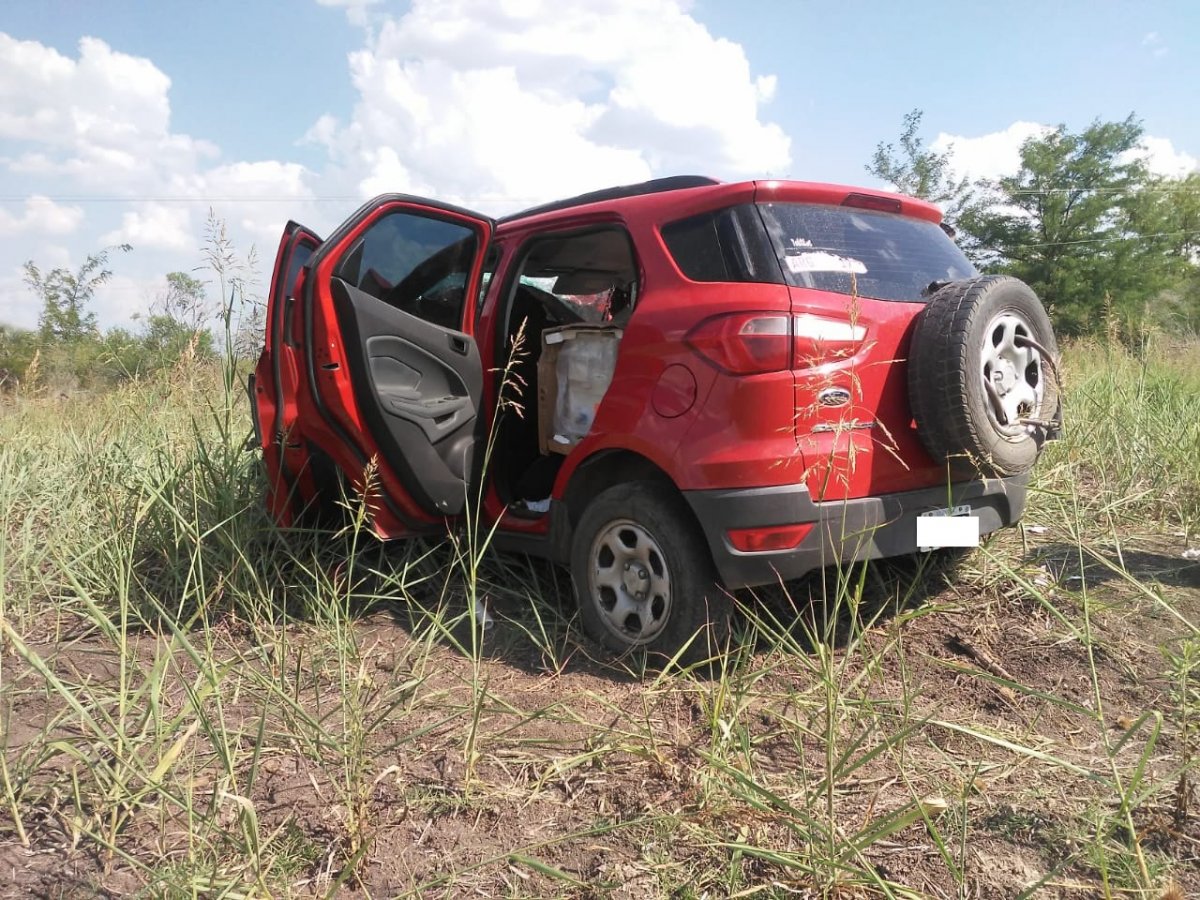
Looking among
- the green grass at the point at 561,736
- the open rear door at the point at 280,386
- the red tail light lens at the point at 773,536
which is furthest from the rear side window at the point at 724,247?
the open rear door at the point at 280,386

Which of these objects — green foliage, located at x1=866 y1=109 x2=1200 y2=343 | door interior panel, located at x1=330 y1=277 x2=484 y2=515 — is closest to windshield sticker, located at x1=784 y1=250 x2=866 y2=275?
door interior panel, located at x1=330 y1=277 x2=484 y2=515

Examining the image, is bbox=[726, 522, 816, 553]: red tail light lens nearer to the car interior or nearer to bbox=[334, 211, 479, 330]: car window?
the car interior

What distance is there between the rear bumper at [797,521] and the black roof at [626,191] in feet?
4.05

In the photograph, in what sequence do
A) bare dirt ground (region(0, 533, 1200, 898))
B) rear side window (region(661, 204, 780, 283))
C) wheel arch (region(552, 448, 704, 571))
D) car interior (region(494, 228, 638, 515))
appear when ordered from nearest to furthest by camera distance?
bare dirt ground (region(0, 533, 1200, 898)) < rear side window (region(661, 204, 780, 283)) < wheel arch (region(552, 448, 704, 571)) < car interior (region(494, 228, 638, 515))

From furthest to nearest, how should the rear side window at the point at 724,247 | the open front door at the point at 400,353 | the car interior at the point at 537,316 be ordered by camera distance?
the car interior at the point at 537,316 → the open front door at the point at 400,353 → the rear side window at the point at 724,247

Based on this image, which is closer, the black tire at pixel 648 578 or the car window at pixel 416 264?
the black tire at pixel 648 578

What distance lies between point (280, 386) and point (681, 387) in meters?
1.68

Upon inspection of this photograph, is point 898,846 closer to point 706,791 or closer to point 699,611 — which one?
point 706,791

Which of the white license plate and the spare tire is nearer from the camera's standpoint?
the spare tire

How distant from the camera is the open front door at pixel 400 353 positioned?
127 inches

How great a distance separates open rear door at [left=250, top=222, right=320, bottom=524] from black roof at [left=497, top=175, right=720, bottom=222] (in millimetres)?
1138

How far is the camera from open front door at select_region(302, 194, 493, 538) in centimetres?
323

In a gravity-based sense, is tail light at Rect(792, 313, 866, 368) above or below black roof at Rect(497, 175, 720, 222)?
below

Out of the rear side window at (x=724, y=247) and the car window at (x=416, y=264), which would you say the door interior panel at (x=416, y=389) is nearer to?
the car window at (x=416, y=264)
